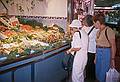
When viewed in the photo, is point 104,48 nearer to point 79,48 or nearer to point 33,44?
point 79,48

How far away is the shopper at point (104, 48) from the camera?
4.98 m

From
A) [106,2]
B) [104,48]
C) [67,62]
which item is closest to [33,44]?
[67,62]

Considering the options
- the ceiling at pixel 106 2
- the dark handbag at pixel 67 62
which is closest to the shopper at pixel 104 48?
the dark handbag at pixel 67 62

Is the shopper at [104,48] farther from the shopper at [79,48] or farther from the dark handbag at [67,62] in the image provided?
the dark handbag at [67,62]

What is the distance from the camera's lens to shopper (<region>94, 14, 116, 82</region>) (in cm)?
498

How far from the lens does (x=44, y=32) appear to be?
231 inches

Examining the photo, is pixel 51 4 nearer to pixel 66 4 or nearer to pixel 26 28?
pixel 66 4

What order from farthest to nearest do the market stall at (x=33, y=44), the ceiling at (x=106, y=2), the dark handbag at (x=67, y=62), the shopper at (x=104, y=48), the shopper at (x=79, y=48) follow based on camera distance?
the ceiling at (x=106, y=2)
the dark handbag at (x=67, y=62)
the shopper at (x=104, y=48)
the shopper at (x=79, y=48)
the market stall at (x=33, y=44)

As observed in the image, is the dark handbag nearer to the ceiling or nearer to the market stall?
the market stall

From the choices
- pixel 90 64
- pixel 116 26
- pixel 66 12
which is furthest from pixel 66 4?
pixel 116 26

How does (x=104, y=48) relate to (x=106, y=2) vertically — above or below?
below

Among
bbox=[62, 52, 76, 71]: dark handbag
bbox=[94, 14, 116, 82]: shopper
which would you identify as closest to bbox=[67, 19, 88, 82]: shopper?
bbox=[94, 14, 116, 82]: shopper

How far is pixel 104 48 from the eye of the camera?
5.16 metres

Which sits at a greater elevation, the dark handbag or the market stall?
the market stall
